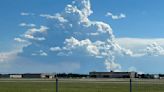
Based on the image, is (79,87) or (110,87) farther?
(110,87)

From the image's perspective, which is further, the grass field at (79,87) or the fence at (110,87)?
the fence at (110,87)

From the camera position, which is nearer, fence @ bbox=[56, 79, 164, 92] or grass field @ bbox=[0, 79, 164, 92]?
grass field @ bbox=[0, 79, 164, 92]

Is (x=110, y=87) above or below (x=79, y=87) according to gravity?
below
